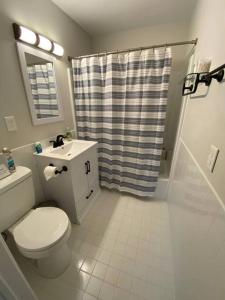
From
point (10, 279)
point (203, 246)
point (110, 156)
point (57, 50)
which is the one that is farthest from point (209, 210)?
point (57, 50)

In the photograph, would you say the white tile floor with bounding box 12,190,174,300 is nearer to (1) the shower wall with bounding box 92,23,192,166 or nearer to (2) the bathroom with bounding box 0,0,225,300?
(2) the bathroom with bounding box 0,0,225,300

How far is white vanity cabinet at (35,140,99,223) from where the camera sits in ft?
4.36

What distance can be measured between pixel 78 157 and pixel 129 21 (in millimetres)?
1914

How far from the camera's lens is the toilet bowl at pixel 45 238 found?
0.92m

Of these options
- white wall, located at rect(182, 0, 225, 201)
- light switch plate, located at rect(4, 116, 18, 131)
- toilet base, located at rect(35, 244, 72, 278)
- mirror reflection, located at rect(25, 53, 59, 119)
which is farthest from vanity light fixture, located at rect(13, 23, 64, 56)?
toilet base, located at rect(35, 244, 72, 278)

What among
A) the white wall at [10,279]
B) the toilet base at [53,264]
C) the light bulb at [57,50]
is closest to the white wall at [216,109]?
the white wall at [10,279]

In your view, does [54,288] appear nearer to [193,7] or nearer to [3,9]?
[3,9]

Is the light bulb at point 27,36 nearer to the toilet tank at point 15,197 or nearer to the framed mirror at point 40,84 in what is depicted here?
the framed mirror at point 40,84

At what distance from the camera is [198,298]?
0.64 meters

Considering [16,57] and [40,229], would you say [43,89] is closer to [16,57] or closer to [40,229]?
[16,57]

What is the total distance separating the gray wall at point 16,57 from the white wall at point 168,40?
641 mm

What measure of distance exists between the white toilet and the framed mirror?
0.65 metres

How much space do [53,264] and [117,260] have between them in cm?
55

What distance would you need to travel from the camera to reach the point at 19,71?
121 cm
